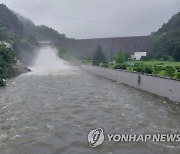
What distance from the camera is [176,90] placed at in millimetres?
25469

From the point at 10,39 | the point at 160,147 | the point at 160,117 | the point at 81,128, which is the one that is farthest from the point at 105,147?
the point at 10,39

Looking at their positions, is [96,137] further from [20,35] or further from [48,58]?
[20,35]

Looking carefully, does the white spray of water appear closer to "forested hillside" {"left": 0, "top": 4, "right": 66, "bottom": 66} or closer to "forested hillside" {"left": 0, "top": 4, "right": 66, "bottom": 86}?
"forested hillside" {"left": 0, "top": 4, "right": 66, "bottom": 86}

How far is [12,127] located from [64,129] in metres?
3.04

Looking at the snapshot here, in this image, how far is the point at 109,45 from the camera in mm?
121250

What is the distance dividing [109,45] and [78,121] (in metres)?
104

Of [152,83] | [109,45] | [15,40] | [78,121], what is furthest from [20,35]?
[78,121]

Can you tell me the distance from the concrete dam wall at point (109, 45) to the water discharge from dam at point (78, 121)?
8643 cm

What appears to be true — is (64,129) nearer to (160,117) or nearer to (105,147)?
(105,147)

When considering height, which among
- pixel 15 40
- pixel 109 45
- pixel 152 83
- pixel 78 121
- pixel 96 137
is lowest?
pixel 96 137

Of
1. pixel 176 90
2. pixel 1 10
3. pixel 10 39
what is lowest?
pixel 176 90

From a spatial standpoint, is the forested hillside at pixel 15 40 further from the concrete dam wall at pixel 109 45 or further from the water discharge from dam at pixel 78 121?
the concrete dam wall at pixel 109 45

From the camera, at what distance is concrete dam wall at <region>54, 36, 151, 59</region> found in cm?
11481

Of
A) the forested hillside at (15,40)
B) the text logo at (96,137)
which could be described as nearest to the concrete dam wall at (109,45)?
the forested hillside at (15,40)
